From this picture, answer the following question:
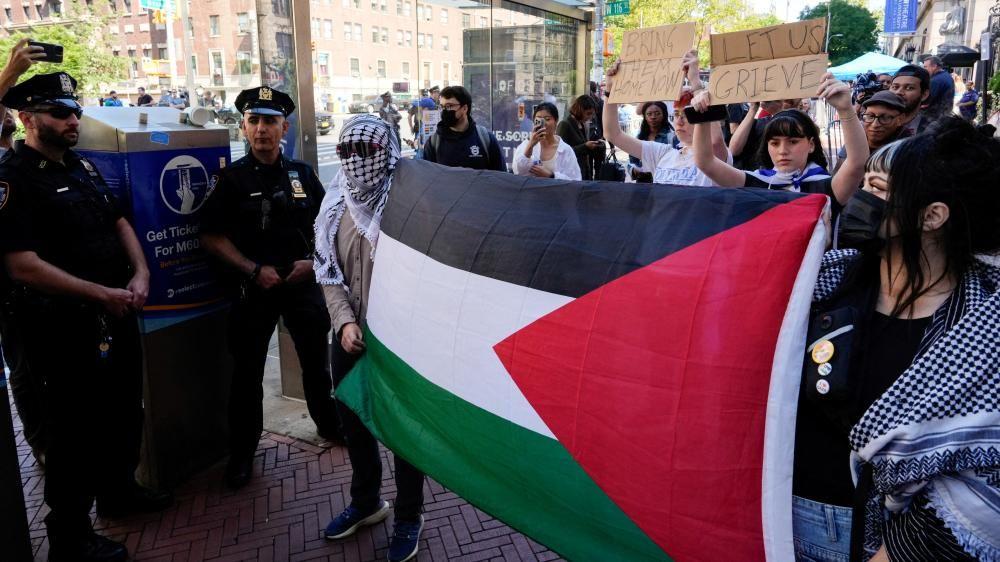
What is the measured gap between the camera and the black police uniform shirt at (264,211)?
12.3ft

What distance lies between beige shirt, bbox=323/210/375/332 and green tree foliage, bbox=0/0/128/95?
32918 mm

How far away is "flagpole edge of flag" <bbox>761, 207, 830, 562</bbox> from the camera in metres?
1.51

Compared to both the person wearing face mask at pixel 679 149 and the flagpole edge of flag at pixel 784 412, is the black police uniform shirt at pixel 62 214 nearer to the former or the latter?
the person wearing face mask at pixel 679 149

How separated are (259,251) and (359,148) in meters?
1.30

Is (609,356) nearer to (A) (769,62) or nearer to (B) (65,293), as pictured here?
(A) (769,62)

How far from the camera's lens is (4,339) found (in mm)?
3695

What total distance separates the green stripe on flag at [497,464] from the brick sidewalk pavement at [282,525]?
908 millimetres

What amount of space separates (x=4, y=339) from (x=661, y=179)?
3.78m

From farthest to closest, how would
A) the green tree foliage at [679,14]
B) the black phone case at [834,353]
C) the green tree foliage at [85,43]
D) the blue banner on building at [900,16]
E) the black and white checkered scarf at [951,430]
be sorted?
1. the green tree foliage at [679,14]
2. the green tree foliage at [85,43]
3. the blue banner on building at [900,16]
4. the black phone case at [834,353]
5. the black and white checkered scarf at [951,430]

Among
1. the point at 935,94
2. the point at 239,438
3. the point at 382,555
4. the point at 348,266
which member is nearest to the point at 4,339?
the point at 239,438

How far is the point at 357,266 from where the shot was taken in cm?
299

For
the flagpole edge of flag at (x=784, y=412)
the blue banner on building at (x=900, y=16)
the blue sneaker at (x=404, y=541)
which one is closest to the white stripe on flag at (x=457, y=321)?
the flagpole edge of flag at (x=784, y=412)

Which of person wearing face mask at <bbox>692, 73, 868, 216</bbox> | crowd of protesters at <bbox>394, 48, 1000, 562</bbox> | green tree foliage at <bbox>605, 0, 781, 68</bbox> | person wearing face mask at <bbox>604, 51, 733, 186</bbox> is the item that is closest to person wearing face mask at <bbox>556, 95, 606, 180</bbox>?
person wearing face mask at <bbox>604, 51, 733, 186</bbox>

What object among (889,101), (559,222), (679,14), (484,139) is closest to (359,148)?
(559,222)
